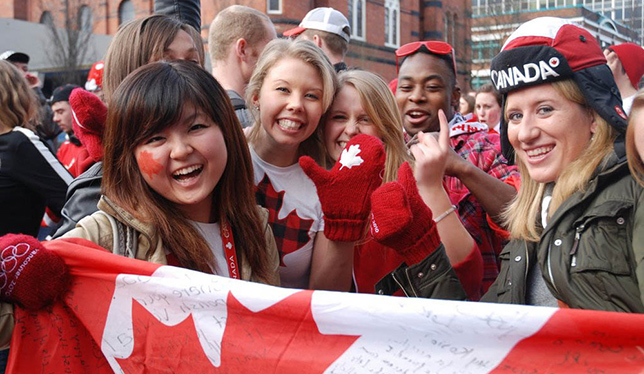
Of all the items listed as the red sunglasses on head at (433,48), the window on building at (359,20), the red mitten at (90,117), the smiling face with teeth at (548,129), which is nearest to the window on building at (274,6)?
the window on building at (359,20)

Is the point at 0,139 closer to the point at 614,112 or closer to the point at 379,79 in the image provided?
the point at 379,79

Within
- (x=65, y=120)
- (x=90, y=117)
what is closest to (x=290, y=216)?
(x=90, y=117)

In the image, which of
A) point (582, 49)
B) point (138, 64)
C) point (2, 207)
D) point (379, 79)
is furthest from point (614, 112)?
point (2, 207)

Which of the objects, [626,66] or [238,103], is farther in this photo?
[626,66]

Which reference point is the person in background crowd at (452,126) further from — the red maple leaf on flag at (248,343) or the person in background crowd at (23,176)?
the person in background crowd at (23,176)

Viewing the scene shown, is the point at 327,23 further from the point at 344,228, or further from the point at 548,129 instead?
the point at 548,129

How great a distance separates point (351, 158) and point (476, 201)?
100 cm

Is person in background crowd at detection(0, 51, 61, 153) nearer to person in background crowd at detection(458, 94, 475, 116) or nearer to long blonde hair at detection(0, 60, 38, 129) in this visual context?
long blonde hair at detection(0, 60, 38, 129)

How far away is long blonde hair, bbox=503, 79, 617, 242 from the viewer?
192cm

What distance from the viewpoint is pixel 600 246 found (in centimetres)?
167

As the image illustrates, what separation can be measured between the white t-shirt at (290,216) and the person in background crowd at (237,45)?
1248 mm

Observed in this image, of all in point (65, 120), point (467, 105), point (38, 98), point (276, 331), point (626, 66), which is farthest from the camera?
point (467, 105)

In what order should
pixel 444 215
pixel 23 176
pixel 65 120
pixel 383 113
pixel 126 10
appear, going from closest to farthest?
1. pixel 444 215
2. pixel 383 113
3. pixel 23 176
4. pixel 65 120
5. pixel 126 10

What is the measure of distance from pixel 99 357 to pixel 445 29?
34374 mm
